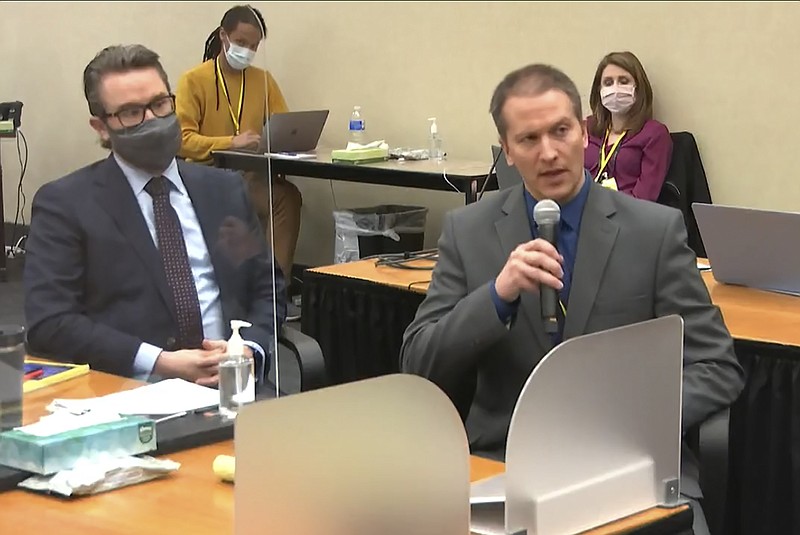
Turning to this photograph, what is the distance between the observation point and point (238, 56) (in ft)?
8.71

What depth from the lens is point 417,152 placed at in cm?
609

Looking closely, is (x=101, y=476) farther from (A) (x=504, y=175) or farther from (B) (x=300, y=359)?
(A) (x=504, y=175)

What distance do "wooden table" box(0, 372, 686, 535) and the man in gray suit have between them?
1.54 ft

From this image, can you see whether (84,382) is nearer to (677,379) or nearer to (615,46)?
(677,379)

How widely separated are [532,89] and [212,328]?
890mm

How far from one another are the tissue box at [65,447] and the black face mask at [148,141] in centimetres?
74

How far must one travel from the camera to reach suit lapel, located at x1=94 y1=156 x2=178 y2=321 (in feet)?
7.86

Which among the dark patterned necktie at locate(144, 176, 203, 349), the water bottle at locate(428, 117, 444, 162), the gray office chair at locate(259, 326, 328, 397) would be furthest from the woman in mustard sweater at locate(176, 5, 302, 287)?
the water bottle at locate(428, 117, 444, 162)

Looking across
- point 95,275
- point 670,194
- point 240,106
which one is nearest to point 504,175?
point 240,106

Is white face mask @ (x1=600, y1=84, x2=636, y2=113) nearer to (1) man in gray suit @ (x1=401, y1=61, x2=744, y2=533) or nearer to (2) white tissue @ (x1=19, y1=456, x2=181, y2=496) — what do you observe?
(1) man in gray suit @ (x1=401, y1=61, x2=744, y2=533)

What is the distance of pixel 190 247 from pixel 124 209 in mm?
173

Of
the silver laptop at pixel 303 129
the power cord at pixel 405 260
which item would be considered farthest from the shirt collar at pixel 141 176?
the silver laptop at pixel 303 129

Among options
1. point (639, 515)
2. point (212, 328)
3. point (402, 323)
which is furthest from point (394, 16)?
point (639, 515)

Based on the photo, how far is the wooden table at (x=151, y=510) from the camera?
154 cm
